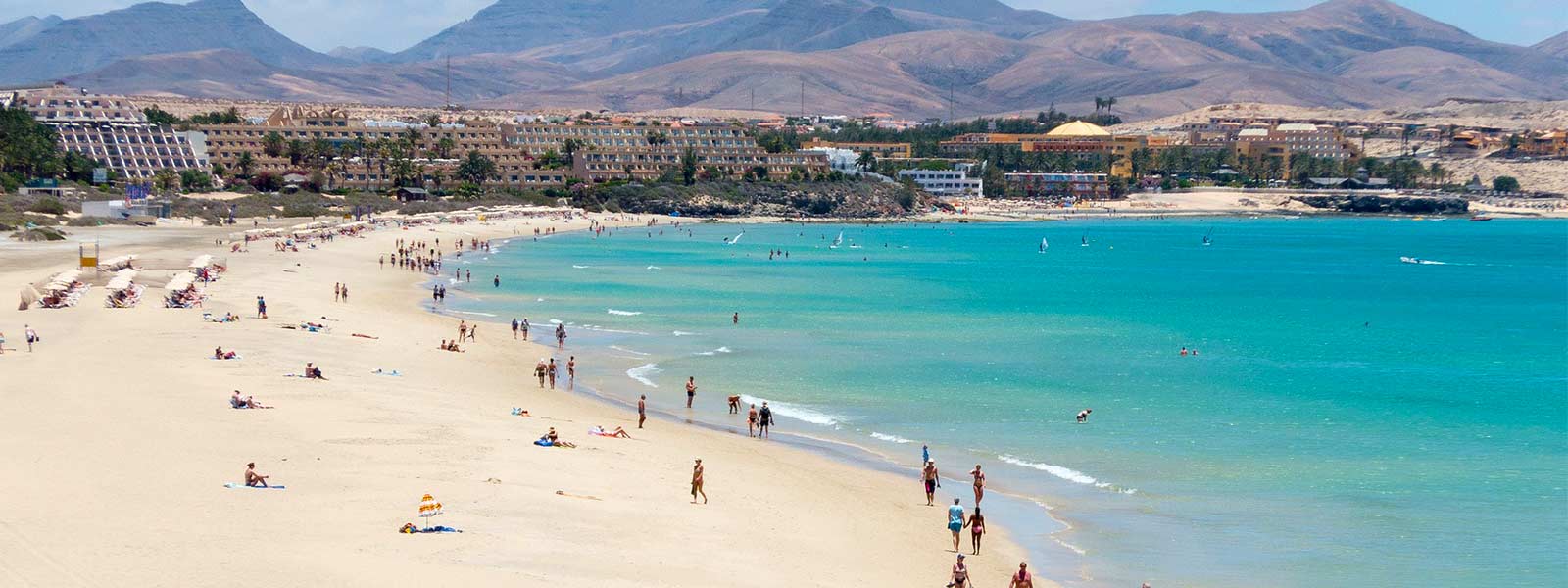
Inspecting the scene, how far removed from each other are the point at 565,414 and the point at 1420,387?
877 inches

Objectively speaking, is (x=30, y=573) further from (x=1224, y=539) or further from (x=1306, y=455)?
(x=1306, y=455)

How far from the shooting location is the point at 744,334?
1789 inches

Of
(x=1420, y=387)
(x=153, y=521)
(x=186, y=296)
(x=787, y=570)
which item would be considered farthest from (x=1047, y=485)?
(x=186, y=296)

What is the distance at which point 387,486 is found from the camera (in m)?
19.9

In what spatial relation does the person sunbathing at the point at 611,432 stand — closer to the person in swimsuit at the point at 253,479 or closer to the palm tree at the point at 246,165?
the person in swimsuit at the point at 253,479

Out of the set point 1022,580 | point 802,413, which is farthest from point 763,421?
point 1022,580

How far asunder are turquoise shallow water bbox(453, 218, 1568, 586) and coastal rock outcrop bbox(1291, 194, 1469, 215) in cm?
9694

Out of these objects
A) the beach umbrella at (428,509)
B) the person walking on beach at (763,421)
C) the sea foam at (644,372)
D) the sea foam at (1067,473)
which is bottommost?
the sea foam at (644,372)

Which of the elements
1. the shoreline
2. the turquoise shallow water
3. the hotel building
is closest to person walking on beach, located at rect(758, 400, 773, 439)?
the shoreline

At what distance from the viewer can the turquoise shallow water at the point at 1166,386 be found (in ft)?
68.9

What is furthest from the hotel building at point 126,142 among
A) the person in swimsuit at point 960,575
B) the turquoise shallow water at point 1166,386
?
the person in swimsuit at point 960,575

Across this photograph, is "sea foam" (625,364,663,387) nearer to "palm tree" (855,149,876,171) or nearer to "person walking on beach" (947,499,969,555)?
"person walking on beach" (947,499,969,555)

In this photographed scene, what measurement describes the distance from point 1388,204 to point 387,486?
180054 millimetres

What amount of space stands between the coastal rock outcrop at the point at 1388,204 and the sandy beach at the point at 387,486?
16486 centimetres
